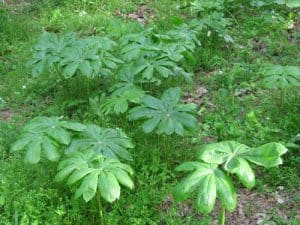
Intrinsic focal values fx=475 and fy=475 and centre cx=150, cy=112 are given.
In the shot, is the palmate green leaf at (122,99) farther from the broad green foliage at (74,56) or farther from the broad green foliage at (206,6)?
the broad green foliage at (206,6)

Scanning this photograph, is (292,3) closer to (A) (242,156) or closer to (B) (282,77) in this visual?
(B) (282,77)

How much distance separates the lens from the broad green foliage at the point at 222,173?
8.10ft

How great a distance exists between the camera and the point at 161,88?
490cm

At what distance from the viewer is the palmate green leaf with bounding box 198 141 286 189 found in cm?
253

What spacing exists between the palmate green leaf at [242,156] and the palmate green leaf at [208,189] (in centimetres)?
7

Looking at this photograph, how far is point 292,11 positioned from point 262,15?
1.57 ft

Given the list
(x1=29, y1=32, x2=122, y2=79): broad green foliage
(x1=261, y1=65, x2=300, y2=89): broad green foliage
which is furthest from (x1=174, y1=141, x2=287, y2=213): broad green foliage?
(x1=29, y1=32, x2=122, y2=79): broad green foliage

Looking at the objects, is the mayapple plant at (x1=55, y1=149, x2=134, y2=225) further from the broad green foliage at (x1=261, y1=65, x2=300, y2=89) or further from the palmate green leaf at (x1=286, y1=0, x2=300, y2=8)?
the palmate green leaf at (x1=286, y1=0, x2=300, y2=8)

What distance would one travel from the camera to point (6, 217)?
3424 mm

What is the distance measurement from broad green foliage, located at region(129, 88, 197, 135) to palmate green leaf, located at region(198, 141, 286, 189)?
806mm

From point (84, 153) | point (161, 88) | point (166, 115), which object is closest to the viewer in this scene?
point (84, 153)

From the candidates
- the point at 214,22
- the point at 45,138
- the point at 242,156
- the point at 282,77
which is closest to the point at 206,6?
the point at 214,22

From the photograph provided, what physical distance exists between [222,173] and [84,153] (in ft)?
3.37

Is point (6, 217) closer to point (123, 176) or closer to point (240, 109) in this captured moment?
point (123, 176)
